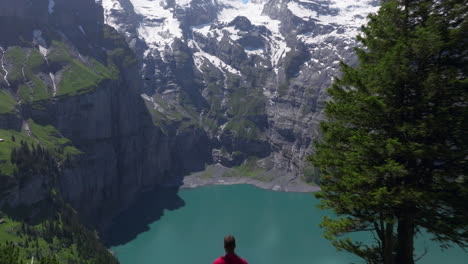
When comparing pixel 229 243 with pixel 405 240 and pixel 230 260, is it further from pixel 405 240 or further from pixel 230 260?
pixel 405 240

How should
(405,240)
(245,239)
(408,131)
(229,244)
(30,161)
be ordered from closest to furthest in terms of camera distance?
(229,244), (408,131), (405,240), (30,161), (245,239)

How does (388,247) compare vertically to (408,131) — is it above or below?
below

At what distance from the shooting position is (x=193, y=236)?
156125mm

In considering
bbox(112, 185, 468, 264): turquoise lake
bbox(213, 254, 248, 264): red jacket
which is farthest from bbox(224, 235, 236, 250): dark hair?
bbox(112, 185, 468, 264): turquoise lake

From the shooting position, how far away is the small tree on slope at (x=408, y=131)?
14.8m

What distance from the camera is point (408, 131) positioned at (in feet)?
50.2

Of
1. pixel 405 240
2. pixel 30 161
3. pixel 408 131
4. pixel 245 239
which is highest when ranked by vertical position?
pixel 408 131

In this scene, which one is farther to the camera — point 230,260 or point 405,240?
point 405,240

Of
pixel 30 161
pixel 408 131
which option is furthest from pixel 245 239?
pixel 408 131

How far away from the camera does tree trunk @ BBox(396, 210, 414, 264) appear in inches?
633

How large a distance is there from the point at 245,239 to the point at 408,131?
5696 inches

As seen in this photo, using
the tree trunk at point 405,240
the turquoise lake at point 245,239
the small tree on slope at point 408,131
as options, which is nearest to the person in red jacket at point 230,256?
the small tree on slope at point 408,131

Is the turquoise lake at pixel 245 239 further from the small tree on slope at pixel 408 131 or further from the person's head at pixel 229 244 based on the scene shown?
the person's head at pixel 229 244

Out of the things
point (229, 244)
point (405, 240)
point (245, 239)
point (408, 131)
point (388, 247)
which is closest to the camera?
point (229, 244)
